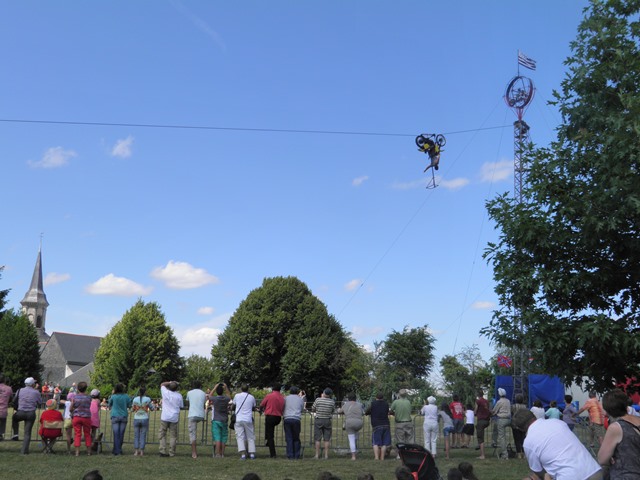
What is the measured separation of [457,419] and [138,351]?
50.9 m

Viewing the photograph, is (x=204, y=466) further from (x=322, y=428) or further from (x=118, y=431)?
(x=322, y=428)

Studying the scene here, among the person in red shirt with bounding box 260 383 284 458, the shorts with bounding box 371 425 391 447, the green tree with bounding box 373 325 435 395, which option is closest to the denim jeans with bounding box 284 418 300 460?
the person in red shirt with bounding box 260 383 284 458

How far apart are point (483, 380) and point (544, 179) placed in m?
45.5

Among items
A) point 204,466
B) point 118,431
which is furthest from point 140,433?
point 204,466

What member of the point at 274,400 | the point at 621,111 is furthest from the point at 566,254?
the point at 274,400

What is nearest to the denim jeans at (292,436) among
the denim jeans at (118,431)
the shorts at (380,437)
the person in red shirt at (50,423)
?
the shorts at (380,437)

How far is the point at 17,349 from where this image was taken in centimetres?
5872

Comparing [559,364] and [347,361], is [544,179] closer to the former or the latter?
[559,364]

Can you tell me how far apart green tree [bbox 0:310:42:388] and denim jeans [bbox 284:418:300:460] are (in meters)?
49.3

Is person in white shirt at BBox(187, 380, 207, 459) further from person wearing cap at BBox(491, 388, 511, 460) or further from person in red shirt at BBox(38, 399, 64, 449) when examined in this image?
person wearing cap at BBox(491, 388, 511, 460)

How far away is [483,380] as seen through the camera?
2208 inches

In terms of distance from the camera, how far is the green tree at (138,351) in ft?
214

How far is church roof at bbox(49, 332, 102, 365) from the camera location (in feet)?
391

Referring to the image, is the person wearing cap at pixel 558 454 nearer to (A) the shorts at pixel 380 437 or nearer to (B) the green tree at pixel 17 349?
(A) the shorts at pixel 380 437
